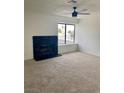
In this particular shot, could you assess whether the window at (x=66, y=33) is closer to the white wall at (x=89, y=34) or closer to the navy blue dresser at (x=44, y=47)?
the white wall at (x=89, y=34)

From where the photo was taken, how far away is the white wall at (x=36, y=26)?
5.85m

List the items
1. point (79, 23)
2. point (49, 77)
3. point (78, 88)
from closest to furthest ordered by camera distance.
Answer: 1. point (78, 88)
2. point (49, 77)
3. point (79, 23)

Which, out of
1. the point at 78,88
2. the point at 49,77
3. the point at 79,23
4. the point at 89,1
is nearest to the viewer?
the point at 78,88

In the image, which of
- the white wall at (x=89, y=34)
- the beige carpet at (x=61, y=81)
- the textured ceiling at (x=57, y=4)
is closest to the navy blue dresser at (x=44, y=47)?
the textured ceiling at (x=57, y=4)

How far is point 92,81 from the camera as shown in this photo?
347 centimetres

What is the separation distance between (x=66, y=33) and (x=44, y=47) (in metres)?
2.17

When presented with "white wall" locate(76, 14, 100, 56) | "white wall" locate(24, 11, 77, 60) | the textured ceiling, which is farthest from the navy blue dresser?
"white wall" locate(76, 14, 100, 56)

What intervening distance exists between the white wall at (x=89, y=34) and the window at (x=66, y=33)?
0.35m

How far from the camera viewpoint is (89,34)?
7359 millimetres
